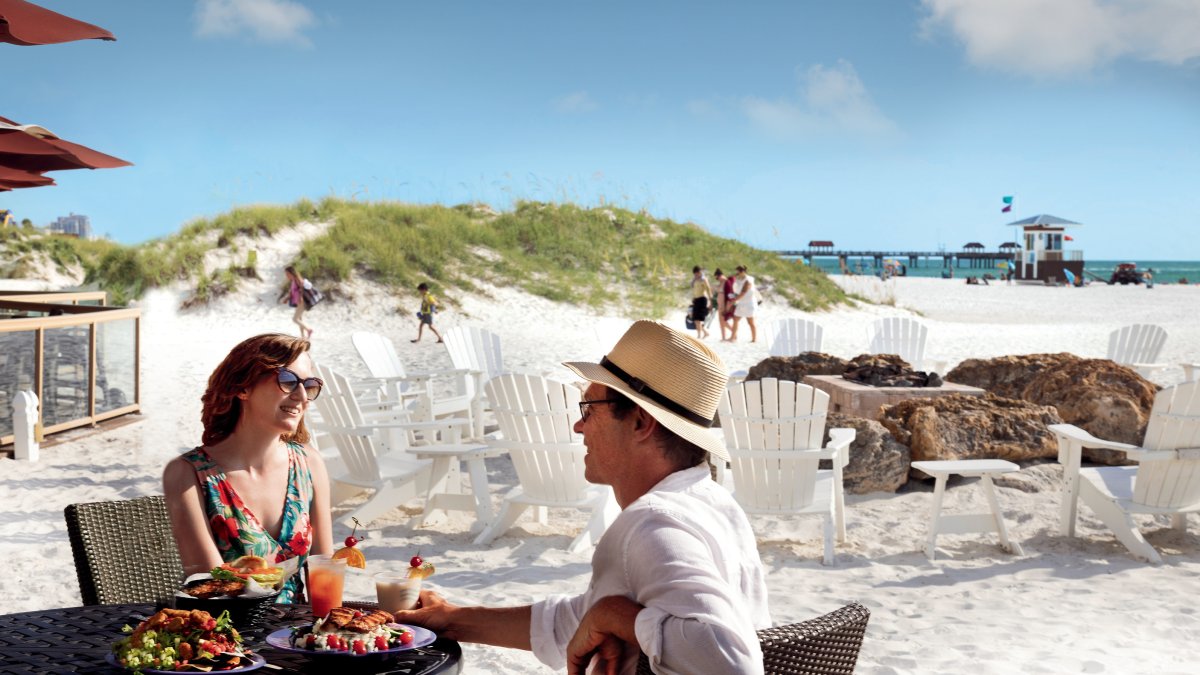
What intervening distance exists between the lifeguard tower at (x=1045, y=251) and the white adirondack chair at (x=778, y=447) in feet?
151

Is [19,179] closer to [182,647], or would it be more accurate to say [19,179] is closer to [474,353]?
[474,353]

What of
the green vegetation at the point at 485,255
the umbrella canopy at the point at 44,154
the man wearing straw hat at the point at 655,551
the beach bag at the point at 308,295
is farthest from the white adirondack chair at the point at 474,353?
the green vegetation at the point at 485,255

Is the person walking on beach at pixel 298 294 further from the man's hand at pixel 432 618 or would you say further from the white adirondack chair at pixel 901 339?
the man's hand at pixel 432 618

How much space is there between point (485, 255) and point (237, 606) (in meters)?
24.5

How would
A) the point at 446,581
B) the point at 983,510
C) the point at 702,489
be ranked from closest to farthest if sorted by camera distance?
the point at 702,489
the point at 446,581
the point at 983,510

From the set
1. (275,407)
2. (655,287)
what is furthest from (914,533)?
(655,287)

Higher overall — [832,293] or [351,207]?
[351,207]

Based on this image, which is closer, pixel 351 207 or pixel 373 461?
pixel 373 461

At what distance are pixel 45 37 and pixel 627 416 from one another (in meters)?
4.69

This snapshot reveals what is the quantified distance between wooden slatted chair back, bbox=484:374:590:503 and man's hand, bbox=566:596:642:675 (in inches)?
158

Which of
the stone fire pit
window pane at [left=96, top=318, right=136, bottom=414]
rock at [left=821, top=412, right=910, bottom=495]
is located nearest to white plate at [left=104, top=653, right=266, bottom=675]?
rock at [left=821, top=412, right=910, bottom=495]

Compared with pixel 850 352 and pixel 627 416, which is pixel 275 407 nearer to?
pixel 627 416

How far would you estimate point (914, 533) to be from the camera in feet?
20.5

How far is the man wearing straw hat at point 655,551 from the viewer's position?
1.52 metres
